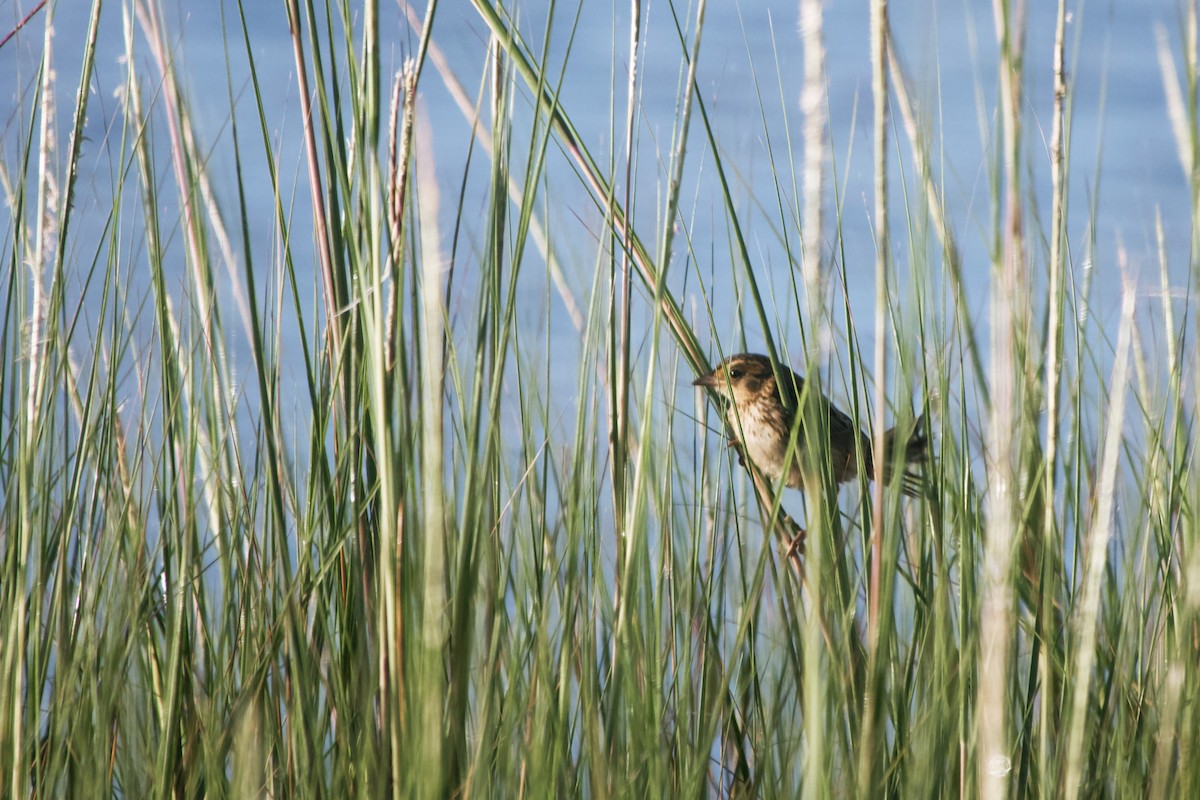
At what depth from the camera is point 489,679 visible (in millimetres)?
961

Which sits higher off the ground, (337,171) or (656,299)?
(337,171)

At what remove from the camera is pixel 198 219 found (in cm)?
149

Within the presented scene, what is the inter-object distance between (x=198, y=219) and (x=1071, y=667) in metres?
1.18

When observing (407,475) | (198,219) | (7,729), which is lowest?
(7,729)

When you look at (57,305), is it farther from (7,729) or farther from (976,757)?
(976,757)

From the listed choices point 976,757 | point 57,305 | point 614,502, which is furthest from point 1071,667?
point 57,305

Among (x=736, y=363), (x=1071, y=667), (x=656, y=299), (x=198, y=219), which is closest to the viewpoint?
(x=656, y=299)

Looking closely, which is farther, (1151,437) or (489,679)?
(1151,437)

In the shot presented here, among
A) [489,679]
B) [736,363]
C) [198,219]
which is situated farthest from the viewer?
[736,363]

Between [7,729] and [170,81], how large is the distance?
2.75ft

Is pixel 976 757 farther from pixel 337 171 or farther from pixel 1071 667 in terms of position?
pixel 337 171

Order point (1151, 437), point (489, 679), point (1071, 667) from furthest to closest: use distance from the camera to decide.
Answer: point (1151, 437)
point (1071, 667)
point (489, 679)

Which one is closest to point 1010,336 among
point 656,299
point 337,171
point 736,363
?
point 656,299

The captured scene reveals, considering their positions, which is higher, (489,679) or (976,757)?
(489,679)
